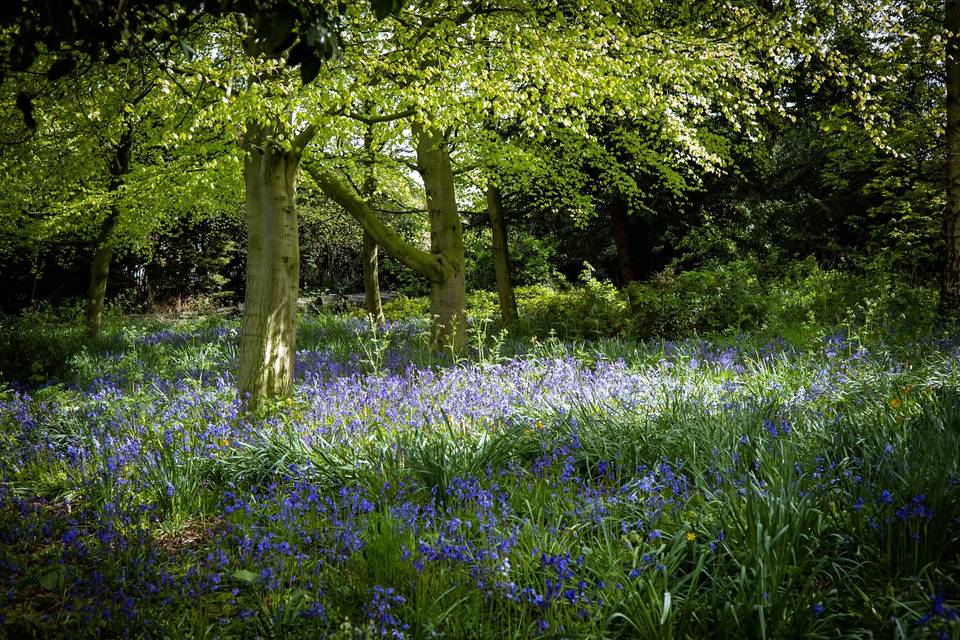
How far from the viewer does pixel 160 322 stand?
19.4 meters

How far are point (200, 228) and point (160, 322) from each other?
6.86 m

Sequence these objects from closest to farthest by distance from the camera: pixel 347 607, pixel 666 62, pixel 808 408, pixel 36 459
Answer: pixel 347 607 < pixel 808 408 < pixel 36 459 < pixel 666 62

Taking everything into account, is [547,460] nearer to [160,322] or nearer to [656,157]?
[656,157]

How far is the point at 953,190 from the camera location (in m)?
7.93

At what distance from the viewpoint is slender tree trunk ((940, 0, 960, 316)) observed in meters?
7.89

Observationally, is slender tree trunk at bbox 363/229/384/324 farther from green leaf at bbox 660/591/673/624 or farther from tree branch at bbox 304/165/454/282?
green leaf at bbox 660/591/673/624

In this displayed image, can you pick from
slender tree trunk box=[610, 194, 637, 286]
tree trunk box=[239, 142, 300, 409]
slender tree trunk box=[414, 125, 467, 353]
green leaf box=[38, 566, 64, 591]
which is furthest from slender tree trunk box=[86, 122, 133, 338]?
slender tree trunk box=[610, 194, 637, 286]

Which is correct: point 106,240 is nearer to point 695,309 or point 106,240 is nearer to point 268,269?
point 268,269

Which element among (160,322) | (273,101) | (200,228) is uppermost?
(200,228)

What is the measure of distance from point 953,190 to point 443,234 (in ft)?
21.4

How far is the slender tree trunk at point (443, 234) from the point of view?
361 inches

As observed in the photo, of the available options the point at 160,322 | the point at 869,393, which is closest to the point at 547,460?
the point at 869,393

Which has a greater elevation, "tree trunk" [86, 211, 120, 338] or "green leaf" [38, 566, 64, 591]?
"tree trunk" [86, 211, 120, 338]

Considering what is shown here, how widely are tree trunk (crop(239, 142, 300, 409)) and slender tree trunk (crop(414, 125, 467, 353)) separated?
10.5 feet
